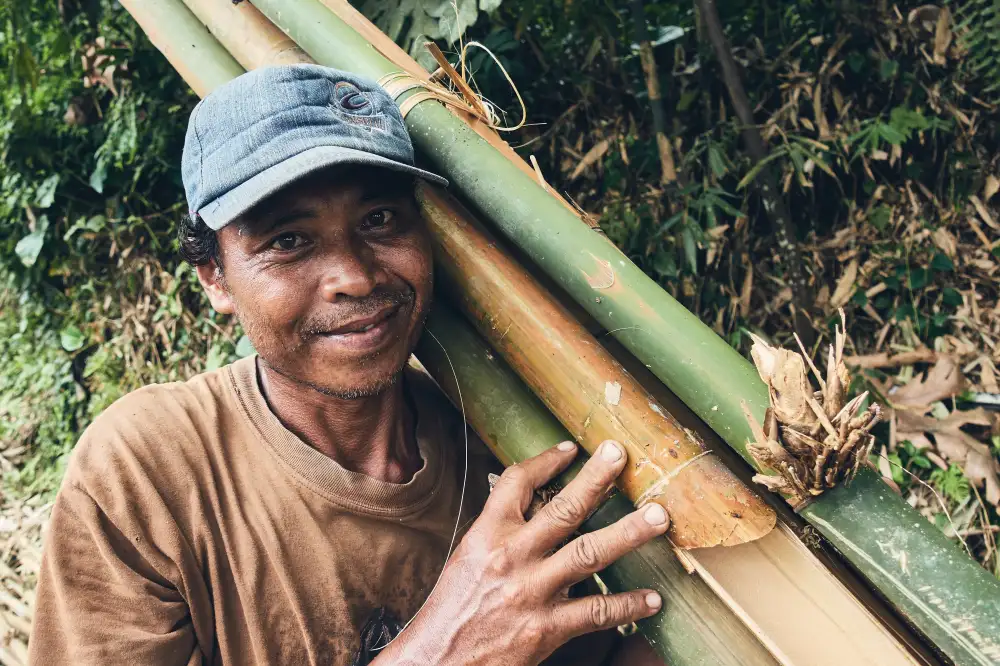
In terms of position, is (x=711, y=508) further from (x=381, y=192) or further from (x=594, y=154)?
(x=594, y=154)

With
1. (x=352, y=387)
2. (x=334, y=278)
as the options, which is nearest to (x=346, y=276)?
(x=334, y=278)

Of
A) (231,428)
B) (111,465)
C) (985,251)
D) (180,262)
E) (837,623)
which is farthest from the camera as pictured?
(180,262)

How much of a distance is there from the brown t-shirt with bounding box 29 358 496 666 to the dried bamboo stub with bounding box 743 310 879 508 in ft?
2.60

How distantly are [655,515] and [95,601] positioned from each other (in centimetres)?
99

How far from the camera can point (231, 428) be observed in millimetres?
1544

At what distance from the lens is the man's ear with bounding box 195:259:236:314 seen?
1.49 m

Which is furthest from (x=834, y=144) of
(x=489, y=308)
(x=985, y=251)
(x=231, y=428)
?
(x=231, y=428)

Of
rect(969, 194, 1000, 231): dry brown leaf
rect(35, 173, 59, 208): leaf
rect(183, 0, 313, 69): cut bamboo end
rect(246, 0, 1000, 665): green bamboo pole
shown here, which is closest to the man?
rect(246, 0, 1000, 665): green bamboo pole

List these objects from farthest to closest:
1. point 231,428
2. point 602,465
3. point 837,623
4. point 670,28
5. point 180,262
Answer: point 180,262 → point 670,28 → point 231,428 → point 602,465 → point 837,623

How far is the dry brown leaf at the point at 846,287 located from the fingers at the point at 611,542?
195 cm

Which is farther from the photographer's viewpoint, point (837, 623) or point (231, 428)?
point (231, 428)

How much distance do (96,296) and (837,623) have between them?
380 cm

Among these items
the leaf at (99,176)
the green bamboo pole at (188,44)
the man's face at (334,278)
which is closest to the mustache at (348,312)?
the man's face at (334,278)

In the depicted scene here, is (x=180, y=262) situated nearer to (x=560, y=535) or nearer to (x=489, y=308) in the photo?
(x=489, y=308)
